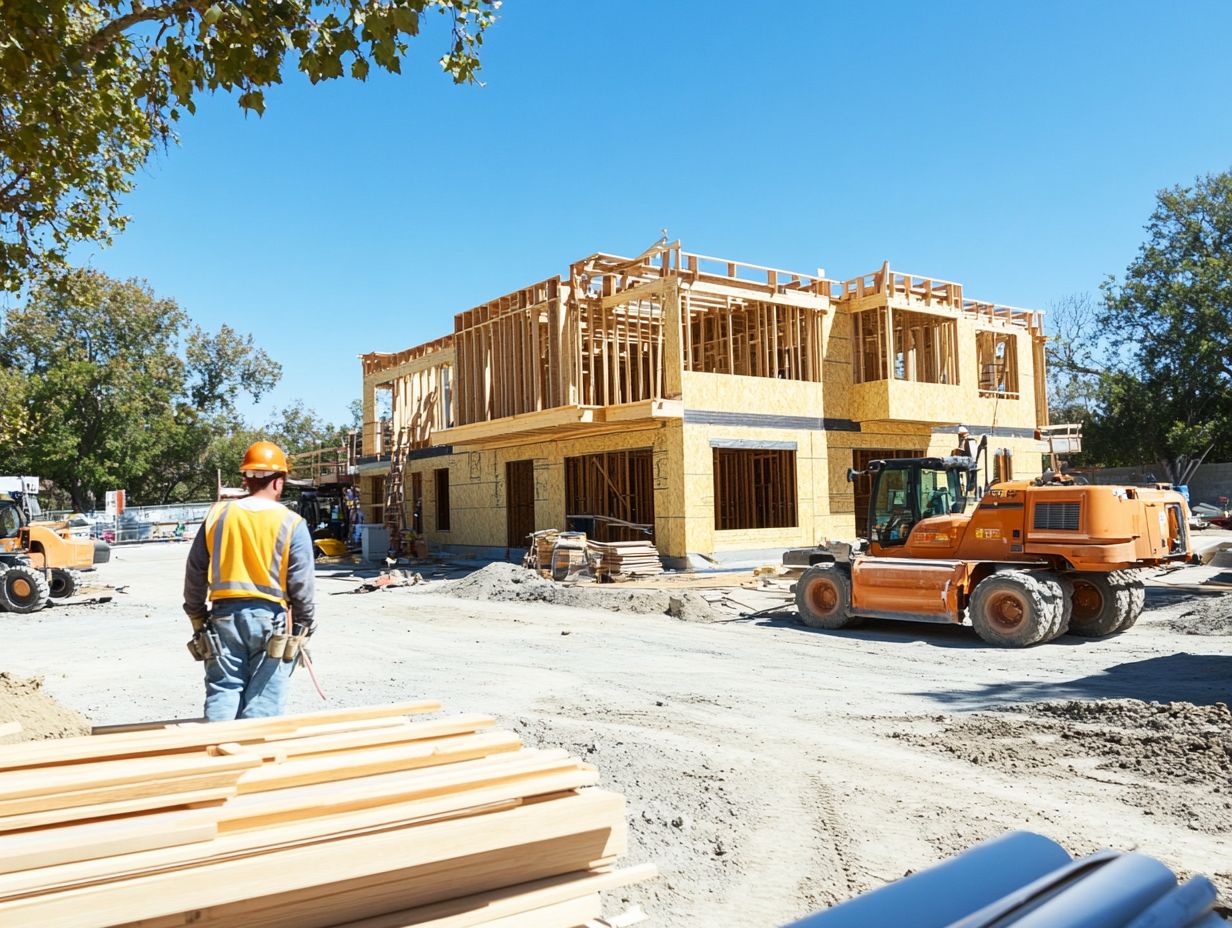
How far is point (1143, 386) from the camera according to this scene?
42.6 metres

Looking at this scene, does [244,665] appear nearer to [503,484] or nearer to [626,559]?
[626,559]

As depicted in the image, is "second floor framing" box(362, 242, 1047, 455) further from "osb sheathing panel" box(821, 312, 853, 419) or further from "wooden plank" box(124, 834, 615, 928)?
"wooden plank" box(124, 834, 615, 928)

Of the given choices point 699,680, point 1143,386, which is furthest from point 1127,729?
point 1143,386

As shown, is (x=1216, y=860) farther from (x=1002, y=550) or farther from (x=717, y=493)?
(x=717, y=493)

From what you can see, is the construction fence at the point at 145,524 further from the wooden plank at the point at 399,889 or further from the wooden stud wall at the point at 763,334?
the wooden plank at the point at 399,889

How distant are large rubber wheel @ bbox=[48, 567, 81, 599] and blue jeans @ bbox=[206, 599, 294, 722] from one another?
16.1 metres

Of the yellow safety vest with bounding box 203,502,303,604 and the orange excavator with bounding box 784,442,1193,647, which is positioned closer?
the yellow safety vest with bounding box 203,502,303,604

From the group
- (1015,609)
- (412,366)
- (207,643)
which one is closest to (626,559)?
(1015,609)

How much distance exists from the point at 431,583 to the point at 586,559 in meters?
3.84

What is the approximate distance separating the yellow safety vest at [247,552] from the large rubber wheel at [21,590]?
1495 centimetres

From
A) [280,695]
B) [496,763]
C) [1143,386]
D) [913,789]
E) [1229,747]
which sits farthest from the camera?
[1143,386]

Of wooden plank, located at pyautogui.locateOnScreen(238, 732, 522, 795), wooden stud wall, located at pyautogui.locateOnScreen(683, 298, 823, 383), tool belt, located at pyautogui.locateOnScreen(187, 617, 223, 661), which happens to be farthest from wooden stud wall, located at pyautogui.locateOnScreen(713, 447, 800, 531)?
wooden plank, located at pyautogui.locateOnScreen(238, 732, 522, 795)

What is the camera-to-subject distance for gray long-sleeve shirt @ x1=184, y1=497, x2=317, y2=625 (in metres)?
4.88

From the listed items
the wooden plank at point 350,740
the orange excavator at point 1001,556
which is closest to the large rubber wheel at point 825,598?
the orange excavator at point 1001,556
